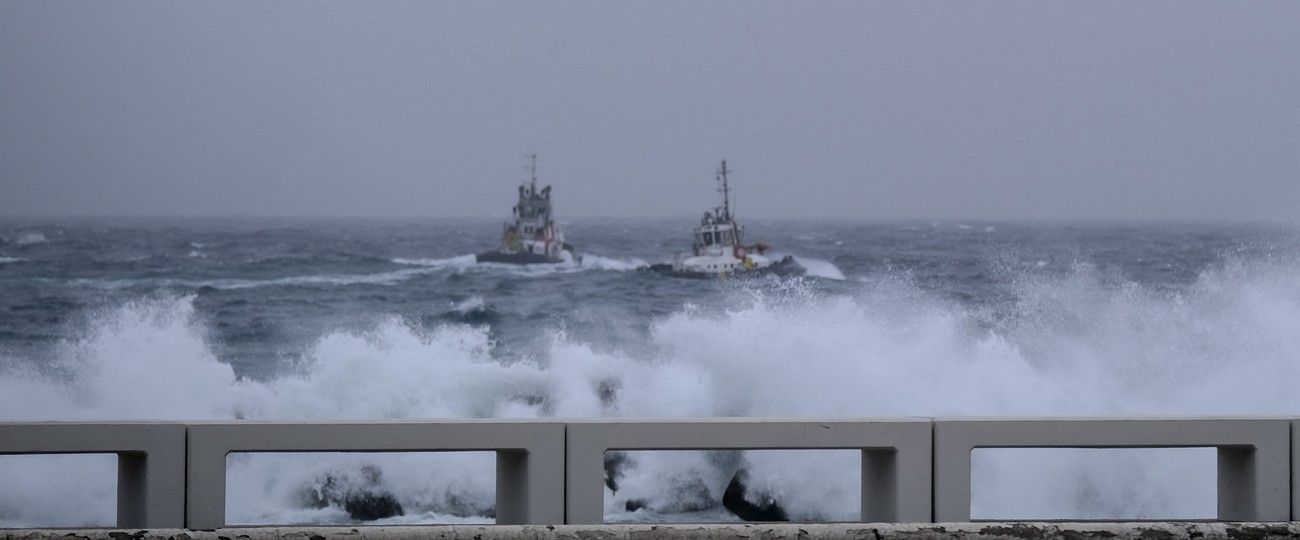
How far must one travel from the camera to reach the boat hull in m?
27.7

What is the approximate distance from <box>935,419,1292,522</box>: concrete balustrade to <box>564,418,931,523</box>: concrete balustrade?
0.32ft

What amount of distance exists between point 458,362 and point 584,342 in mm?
2301

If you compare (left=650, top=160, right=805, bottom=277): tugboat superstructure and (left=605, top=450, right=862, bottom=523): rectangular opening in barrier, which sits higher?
(left=650, top=160, right=805, bottom=277): tugboat superstructure

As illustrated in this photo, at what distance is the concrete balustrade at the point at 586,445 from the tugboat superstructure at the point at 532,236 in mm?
21339

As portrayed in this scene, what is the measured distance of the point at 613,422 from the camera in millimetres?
6777

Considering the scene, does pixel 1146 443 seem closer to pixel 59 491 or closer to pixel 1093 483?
pixel 1093 483

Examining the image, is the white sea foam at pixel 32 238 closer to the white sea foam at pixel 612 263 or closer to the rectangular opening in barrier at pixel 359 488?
the rectangular opening in barrier at pixel 359 488

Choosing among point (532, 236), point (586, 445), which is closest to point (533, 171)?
point (532, 236)

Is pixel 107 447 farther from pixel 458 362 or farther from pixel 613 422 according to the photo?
pixel 458 362

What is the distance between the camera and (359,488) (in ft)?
71.7

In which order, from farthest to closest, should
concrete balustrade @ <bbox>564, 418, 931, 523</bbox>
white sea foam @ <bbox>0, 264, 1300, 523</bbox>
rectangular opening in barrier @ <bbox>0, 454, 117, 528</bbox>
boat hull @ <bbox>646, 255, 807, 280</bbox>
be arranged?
boat hull @ <bbox>646, 255, 807, 280</bbox> < white sea foam @ <bbox>0, 264, 1300, 523</bbox> < rectangular opening in barrier @ <bbox>0, 454, 117, 528</bbox> < concrete balustrade @ <bbox>564, 418, 931, 523</bbox>

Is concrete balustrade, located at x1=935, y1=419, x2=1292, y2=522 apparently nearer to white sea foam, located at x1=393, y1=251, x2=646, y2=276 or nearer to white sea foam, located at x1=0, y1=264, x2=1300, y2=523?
white sea foam, located at x1=0, y1=264, x2=1300, y2=523

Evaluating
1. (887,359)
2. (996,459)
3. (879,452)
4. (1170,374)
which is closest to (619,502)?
(996,459)

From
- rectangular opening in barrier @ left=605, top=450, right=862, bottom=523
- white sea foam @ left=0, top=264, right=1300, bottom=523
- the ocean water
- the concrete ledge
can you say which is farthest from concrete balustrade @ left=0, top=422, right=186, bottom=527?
the ocean water
